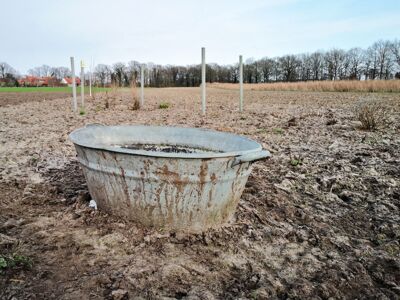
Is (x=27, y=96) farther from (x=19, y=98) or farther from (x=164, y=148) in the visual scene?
(x=164, y=148)

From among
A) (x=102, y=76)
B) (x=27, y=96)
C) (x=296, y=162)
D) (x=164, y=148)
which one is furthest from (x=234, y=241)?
(x=27, y=96)

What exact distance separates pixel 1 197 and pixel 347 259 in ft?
10.6

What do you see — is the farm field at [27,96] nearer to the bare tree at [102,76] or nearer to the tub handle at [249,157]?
the bare tree at [102,76]

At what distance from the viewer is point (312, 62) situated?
7438 cm

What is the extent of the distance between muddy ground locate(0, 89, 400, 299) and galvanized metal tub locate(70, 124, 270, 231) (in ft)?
0.44

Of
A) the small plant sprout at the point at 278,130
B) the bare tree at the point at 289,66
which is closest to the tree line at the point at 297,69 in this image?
the bare tree at the point at 289,66

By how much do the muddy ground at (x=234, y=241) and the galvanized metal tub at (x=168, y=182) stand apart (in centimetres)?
14

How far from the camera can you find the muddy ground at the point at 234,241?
2.23m

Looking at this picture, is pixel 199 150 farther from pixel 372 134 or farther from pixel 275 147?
pixel 372 134

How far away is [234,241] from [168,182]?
73 cm

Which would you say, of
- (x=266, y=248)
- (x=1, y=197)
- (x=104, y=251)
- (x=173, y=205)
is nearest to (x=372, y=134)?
(x=266, y=248)

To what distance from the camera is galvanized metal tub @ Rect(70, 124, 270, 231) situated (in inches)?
100

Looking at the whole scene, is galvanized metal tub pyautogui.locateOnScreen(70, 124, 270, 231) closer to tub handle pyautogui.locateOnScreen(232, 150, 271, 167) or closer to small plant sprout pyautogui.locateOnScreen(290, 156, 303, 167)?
tub handle pyautogui.locateOnScreen(232, 150, 271, 167)

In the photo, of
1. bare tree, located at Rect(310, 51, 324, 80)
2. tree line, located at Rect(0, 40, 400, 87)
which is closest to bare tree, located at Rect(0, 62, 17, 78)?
tree line, located at Rect(0, 40, 400, 87)
